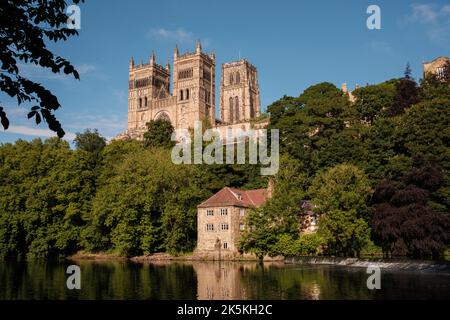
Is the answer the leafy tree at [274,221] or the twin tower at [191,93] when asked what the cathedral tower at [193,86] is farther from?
the leafy tree at [274,221]

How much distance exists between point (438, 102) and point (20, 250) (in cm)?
5023

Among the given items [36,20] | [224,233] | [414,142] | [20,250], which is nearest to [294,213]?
[224,233]

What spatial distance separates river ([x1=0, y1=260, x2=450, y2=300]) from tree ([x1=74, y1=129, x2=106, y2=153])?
4686 centimetres

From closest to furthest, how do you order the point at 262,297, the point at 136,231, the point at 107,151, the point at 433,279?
→ the point at 262,297 → the point at 433,279 → the point at 136,231 → the point at 107,151

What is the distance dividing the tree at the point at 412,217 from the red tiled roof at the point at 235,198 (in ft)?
39.6

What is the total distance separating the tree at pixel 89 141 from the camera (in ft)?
272

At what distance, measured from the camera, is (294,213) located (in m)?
48.4

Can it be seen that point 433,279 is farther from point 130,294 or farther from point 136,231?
point 136,231

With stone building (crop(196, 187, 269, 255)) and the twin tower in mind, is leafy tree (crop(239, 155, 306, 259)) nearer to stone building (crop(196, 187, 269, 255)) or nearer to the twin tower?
stone building (crop(196, 187, 269, 255))

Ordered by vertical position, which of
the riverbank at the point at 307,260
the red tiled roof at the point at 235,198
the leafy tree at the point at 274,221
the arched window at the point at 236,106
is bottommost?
the riverbank at the point at 307,260

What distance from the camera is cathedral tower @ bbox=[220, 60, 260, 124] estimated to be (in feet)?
451

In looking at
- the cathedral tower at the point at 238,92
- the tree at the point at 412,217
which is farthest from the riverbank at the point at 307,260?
the cathedral tower at the point at 238,92

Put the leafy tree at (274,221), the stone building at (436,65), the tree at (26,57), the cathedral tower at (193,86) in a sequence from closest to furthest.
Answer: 1. the tree at (26,57)
2. the leafy tree at (274,221)
3. the stone building at (436,65)
4. the cathedral tower at (193,86)

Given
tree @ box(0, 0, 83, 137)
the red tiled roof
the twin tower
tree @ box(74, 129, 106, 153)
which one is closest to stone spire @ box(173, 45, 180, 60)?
the twin tower
